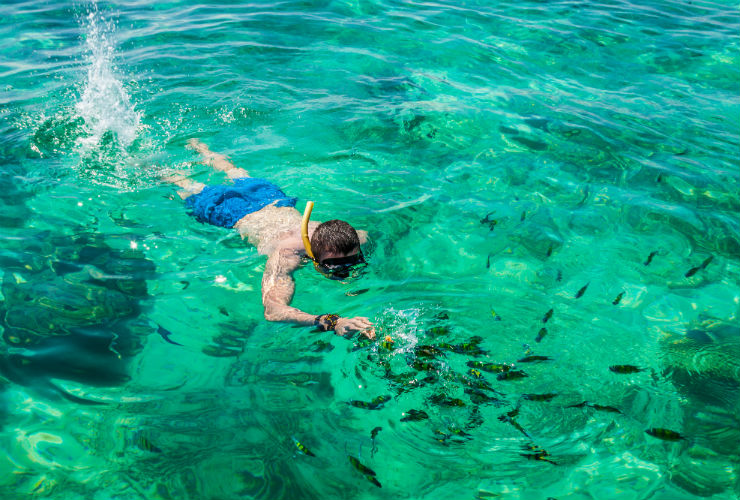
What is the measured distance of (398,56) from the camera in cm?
1059

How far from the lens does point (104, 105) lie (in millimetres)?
8031

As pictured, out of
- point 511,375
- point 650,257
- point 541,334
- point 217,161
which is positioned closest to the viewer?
point 511,375

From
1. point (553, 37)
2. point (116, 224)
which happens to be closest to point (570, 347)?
point (116, 224)

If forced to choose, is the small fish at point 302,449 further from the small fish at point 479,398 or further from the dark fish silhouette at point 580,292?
the dark fish silhouette at point 580,292

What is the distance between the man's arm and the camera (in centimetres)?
408

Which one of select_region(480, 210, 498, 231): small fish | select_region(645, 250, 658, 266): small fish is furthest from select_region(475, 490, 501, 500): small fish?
select_region(480, 210, 498, 231): small fish

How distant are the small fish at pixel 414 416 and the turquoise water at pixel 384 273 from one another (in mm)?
20

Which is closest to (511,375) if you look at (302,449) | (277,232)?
(302,449)

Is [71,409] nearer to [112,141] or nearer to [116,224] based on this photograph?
[116,224]

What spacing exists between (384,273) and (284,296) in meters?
1.12

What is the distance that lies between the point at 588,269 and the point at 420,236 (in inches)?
71.8

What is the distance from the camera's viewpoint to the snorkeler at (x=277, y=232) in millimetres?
4520

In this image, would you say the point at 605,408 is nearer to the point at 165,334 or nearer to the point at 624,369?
the point at 624,369

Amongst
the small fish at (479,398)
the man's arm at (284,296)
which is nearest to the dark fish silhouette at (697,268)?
the small fish at (479,398)
